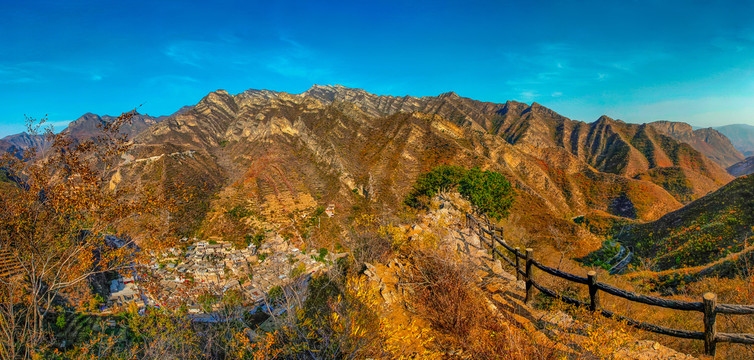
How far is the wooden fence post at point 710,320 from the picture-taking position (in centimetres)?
377

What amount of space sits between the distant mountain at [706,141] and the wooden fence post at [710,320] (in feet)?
847

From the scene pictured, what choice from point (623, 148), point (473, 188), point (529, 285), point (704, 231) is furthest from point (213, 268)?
point (623, 148)

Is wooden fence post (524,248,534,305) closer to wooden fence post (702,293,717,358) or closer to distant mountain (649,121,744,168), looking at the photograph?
wooden fence post (702,293,717,358)

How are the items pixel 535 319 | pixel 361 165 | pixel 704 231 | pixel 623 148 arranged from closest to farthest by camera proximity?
1. pixel 535 319
2. pixel 704 231
3. pixel 361 165
4. pixel 623 148

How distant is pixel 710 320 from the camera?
380cm

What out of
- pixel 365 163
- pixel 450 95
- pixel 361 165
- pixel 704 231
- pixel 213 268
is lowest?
pixel 213 268

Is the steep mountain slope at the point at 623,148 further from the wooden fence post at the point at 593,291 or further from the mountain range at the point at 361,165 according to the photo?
the wooden fence post at the point at 593,291

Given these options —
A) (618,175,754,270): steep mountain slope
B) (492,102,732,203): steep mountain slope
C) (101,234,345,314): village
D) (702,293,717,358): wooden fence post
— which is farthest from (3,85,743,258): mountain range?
(702,293,717,358): wooden fence post

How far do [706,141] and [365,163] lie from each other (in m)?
284

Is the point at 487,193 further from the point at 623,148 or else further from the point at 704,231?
the point at 623,148

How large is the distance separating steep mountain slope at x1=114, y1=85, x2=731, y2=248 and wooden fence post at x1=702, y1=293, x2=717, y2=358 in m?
25.6

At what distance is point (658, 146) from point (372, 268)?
137 meters

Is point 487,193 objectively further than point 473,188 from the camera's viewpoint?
No

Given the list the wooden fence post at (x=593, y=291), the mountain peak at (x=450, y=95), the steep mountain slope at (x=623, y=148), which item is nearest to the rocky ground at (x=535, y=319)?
the wooden fence post at (x=593, y=291)
